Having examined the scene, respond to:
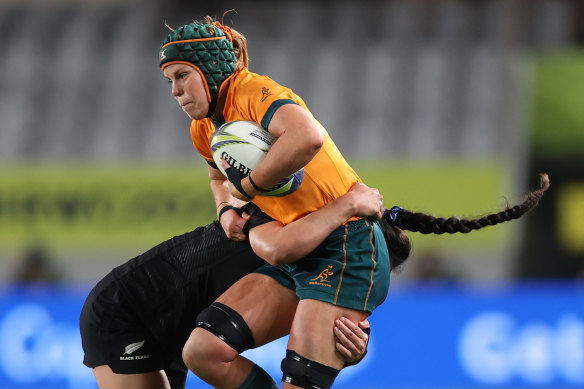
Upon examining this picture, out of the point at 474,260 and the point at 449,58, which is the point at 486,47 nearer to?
the point at 449,58

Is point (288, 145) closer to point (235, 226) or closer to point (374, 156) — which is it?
point (235, 226)

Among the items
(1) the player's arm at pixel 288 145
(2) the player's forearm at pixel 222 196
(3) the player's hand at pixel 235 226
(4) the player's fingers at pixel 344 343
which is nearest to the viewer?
(1) the player's arm at pixel 288 145

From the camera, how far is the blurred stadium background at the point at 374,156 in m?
7.02

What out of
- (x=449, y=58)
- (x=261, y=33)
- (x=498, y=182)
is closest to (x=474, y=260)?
(x=498, y=182)

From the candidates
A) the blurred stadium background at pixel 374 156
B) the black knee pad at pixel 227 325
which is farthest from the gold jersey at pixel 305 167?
the blurred stadium background at pixel 374 156

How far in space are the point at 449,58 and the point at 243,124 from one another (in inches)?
332

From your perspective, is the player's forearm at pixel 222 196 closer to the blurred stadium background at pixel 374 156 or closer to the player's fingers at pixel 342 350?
the player's fingers at pixel 342 350

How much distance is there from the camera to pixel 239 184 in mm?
3256

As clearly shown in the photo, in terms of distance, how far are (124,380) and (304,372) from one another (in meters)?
0.71

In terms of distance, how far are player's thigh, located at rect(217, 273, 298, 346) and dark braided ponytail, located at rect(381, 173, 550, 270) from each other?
466mm

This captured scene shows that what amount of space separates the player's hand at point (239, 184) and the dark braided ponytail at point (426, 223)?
661 mm

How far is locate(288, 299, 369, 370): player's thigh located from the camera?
10.9ft

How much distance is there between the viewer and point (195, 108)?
3346 mm

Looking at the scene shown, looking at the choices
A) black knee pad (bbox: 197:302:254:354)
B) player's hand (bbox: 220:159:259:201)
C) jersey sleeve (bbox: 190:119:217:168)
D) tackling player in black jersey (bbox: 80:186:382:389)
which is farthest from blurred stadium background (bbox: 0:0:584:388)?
player's hand (bbox: 220:159:259:201)
